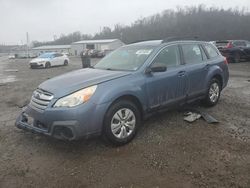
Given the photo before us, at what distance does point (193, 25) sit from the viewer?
67875 mm

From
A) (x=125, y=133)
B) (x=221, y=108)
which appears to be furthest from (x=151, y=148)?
(x=221, y=108)

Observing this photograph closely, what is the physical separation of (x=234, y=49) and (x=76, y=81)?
62.1ft

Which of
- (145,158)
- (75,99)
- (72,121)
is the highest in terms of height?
(75,99)

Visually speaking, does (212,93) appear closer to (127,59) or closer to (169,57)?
(169,57)

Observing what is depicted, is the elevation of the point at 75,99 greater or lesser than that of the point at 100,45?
lesser

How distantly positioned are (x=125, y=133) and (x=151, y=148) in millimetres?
467

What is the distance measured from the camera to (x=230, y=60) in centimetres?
2133

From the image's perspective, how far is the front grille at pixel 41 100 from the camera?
419cm

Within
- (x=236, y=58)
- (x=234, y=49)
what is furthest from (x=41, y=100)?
(x=236, y=58)

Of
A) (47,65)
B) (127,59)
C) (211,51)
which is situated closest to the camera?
(127,59)

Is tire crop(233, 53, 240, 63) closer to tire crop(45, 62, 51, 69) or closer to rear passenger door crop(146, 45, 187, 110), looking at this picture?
tire crop(45, 62, 51, 69)

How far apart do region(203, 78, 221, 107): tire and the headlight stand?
128 inches

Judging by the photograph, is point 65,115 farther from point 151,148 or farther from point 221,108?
point 221,108

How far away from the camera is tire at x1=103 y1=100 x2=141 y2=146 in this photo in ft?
13.9
